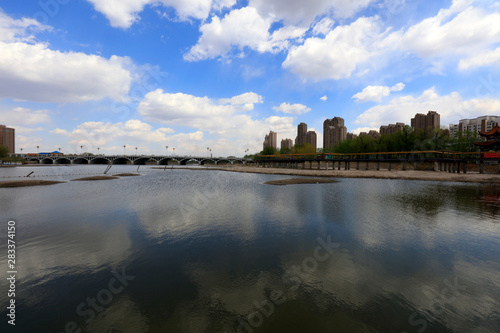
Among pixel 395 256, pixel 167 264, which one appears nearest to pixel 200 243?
pixel 167 264

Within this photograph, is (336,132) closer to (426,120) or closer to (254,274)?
(426,120)

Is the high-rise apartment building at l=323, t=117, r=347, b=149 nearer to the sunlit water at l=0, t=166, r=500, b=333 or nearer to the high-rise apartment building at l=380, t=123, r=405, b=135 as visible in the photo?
the high-rise apartment building at l=380, t=123, r=405, b=135

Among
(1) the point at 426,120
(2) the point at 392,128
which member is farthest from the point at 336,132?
(1) the point at 426,120

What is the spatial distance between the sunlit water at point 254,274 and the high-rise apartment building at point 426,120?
144 meters

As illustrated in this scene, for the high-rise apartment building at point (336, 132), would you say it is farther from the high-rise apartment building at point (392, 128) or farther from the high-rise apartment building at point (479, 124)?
the high-rise apartment building at point (479, 124)

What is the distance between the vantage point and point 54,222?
17.4 meters

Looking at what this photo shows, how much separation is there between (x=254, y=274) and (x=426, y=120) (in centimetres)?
17130

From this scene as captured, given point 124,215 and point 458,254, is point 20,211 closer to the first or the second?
point 124,215

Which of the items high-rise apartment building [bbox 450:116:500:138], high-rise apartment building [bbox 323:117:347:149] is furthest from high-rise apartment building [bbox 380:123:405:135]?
high-rise apartment building [bbox 323:117:347:149]

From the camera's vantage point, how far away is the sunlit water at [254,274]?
6754mm

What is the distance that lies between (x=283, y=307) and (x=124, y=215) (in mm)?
18177

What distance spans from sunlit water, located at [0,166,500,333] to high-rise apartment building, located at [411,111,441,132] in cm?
14374

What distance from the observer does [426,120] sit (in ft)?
431

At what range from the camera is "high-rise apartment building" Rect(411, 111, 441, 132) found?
125812 mm
